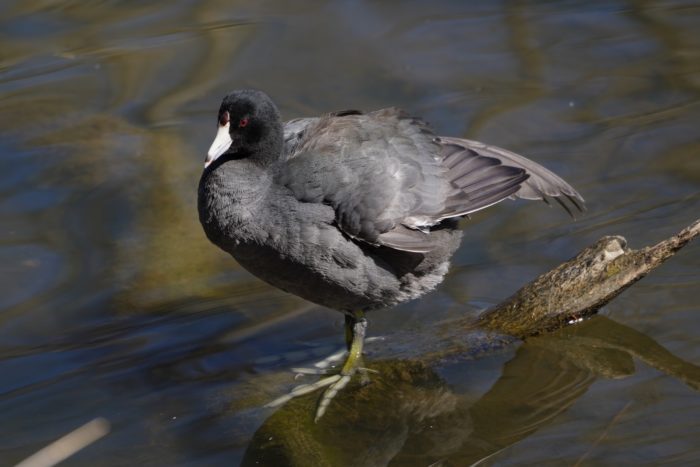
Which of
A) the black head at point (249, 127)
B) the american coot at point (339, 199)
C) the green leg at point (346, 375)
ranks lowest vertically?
the green leg at point (346, 375)

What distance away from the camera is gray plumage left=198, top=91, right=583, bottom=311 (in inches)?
172

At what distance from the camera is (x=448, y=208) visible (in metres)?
4.64

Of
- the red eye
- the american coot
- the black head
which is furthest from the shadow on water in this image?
the red eye

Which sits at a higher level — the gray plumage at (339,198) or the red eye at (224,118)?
the red eye at (224,118)

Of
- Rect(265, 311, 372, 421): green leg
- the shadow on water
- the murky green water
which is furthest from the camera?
Rect(265, 311, 372, 421): green leg

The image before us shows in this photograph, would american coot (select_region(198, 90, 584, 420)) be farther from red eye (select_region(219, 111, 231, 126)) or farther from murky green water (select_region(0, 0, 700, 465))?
murky green water (select_region(0, 0, 700, 465))

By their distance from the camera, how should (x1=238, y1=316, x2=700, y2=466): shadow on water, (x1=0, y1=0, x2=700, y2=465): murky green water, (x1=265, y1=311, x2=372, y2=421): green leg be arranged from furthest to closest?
(x1=265, y1=311, x2=372, y2=421): green leg
(x1=0, y1=0, x2=700, y2=465): murky green water
(x1=238, y1=316, x2=700, y2=466): shadow on water

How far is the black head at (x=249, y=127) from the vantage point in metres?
4.41

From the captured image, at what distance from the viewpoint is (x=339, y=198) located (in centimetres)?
440

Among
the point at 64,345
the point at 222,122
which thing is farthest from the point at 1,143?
the point at 222,122

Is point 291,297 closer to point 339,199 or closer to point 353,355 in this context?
point 353,355

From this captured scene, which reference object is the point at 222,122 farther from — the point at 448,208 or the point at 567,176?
the point at 567,176

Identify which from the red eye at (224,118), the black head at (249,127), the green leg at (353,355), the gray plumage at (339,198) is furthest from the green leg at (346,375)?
the red eye at (224,118)

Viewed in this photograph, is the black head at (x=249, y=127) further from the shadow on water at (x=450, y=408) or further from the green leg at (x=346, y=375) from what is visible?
the shadow on water at (x=450, y=408)
